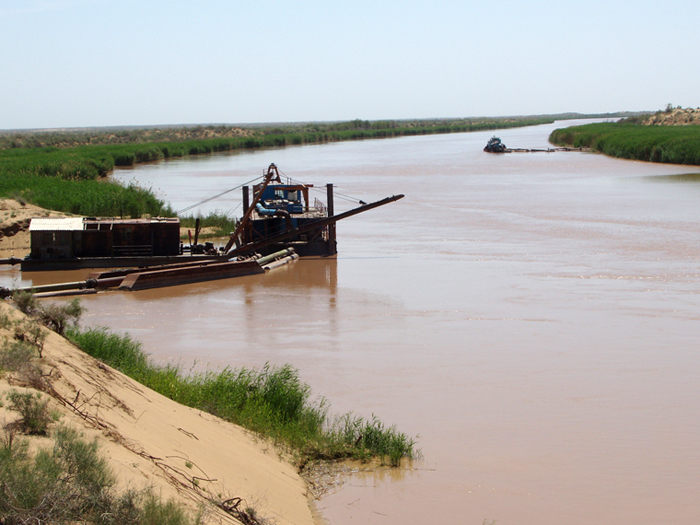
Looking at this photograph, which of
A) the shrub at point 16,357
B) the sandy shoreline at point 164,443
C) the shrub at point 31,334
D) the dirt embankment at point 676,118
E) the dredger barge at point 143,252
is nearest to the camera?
the sandy shoreline at point 164,443

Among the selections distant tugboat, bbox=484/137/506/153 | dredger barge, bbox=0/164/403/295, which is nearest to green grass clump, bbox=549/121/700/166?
distant tugboat, bbox=484/137/506/153

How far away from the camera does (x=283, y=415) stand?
976cm

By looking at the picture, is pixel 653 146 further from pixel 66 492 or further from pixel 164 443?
pixel 66 492

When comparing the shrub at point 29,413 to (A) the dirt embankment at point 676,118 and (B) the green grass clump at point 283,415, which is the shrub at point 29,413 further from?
(A) the dirt embankment at point 676,118

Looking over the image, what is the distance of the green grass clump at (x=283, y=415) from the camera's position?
903 cm

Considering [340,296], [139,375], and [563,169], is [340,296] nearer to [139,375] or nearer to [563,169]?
[139,375]

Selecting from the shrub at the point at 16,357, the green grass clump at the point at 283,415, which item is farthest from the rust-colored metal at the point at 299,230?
the shrub at the point at 16,357

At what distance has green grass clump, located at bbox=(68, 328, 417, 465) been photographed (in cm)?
903

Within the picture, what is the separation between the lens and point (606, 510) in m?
8.17

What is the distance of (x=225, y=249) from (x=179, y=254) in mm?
1793

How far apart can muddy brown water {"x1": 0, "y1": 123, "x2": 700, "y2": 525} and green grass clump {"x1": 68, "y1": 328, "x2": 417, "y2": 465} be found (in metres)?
0.49

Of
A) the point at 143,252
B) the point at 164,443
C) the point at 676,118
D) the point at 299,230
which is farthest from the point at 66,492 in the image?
the point at 676,118

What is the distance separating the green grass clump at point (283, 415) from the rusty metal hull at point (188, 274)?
34.2 ft

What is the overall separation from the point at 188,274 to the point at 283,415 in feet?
44.2
